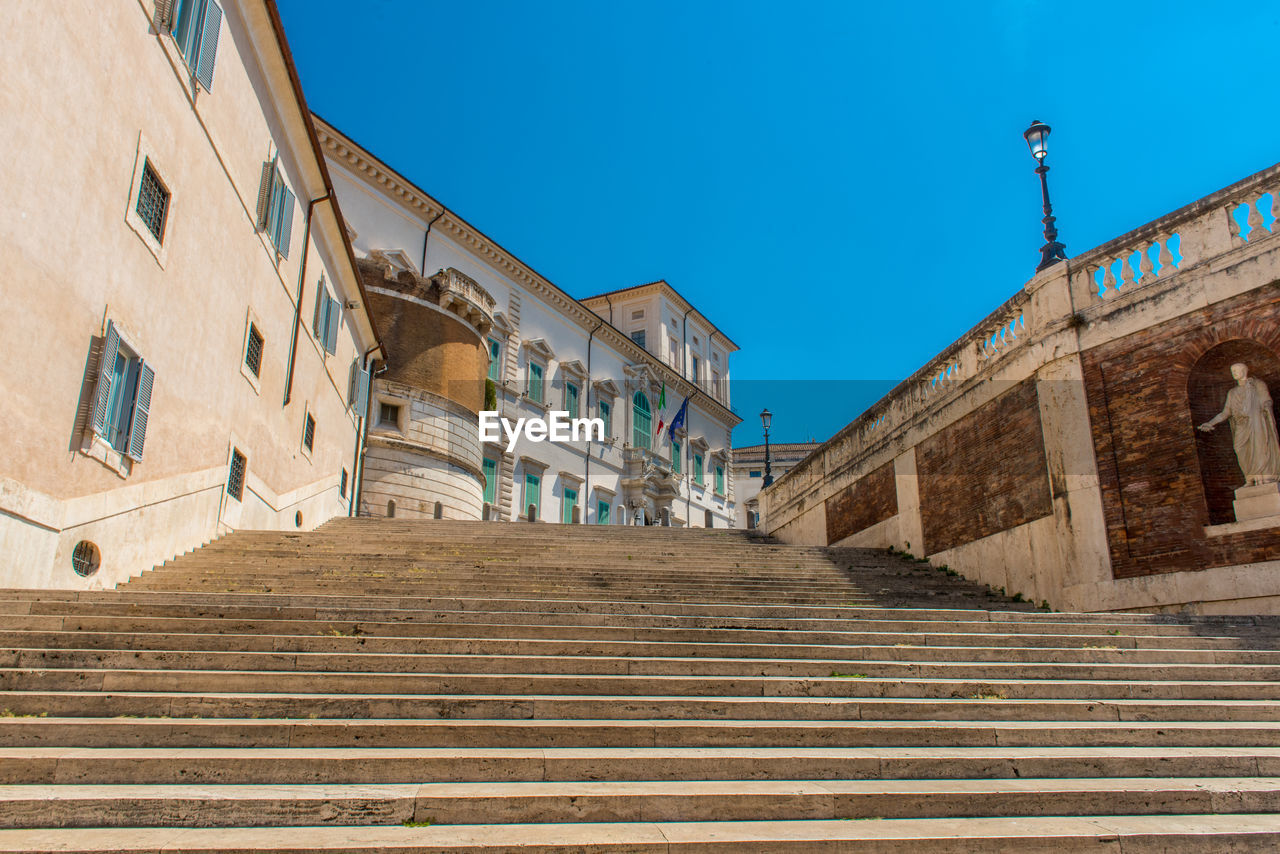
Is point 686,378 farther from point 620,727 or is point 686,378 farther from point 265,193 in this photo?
point 620,727

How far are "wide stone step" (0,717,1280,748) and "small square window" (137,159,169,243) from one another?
6875 millimetres

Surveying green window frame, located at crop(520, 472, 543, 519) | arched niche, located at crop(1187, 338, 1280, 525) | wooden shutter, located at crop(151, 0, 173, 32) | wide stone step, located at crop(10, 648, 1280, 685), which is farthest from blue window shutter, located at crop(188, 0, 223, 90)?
green window frame, located at crop(520, 472, 543, 519)

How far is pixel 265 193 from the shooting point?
1472 cm

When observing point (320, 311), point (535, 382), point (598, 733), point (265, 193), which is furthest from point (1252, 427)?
point (535, 382)

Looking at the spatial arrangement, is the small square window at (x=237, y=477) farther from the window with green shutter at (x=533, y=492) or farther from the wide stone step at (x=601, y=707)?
the window with green shutter at (x=533, y=492)

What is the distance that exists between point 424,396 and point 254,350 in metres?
12.3

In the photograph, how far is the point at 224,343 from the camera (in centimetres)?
1298

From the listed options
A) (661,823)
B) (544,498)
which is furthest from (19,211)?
(544,498)

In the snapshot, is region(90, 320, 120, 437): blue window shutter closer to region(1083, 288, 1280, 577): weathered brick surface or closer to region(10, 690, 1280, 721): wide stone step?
region(10, 690, 1280, 721): wide stone step

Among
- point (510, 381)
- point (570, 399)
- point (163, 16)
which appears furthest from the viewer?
point (570, 399)

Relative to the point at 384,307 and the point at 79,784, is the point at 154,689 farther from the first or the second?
the point at 384,307

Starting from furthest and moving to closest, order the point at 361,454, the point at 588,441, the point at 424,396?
the point at 588,441 → the point at 424,396 → the point at 361,454

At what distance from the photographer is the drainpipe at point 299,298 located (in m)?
16.7

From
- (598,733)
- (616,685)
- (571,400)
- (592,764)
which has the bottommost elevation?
(592,764)
